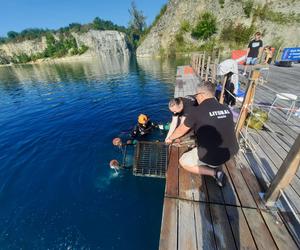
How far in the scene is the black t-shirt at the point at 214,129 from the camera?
2.40 m

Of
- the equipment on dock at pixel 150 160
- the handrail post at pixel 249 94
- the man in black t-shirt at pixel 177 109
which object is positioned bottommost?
the equipment on dock at pixel 150 160

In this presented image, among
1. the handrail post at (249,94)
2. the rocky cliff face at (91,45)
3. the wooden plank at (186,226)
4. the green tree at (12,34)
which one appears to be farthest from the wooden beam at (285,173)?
the green tree at (12,34)

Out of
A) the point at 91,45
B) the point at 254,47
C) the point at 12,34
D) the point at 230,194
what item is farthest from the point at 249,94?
the point at 12,34

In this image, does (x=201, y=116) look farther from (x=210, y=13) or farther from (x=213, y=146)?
(x=210, y=13)

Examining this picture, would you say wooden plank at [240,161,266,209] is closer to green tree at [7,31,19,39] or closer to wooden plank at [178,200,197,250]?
wooden plank at [178,200,197,250]

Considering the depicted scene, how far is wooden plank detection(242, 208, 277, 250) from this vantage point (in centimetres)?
192

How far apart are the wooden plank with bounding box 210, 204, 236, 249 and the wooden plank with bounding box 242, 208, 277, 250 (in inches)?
11.9

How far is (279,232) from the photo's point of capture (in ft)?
6.68

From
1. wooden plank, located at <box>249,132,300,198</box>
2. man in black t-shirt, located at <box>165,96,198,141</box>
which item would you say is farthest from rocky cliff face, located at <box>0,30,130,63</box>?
wooden plank, located at <box>249,132,300,198</box>

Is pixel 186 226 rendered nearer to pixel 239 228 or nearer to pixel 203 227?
pixel 203 227

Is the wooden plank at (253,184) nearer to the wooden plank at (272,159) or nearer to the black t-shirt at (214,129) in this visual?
the wooden plank at (272,159)

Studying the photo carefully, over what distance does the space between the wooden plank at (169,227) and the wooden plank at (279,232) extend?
4.22 ft

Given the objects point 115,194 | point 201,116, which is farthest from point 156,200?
point 201,116

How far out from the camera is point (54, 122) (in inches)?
342
